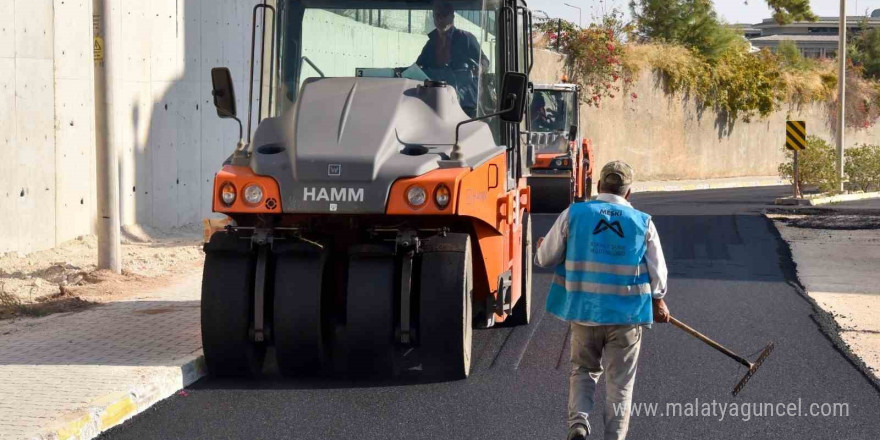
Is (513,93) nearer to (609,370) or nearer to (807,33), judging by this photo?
(609,370)

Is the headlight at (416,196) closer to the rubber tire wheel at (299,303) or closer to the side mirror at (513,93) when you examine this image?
the rubber tire wheel at (299,303)

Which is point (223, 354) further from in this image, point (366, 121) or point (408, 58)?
point (408, 58)

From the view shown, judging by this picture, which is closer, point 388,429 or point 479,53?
point 388,429

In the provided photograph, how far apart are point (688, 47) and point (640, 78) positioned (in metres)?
5.58

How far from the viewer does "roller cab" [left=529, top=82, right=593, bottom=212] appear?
20.7m

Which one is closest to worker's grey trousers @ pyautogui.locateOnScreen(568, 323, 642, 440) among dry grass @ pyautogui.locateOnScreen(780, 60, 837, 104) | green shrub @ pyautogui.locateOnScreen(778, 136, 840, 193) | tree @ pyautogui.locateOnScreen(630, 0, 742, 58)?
green shrub @ pyautogui.locateOnScreen(778, 136, 840, 193)

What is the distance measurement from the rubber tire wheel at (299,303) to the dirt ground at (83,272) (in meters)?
3.44

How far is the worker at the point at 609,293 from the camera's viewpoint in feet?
20.2

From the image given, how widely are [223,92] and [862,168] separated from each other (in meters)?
28.5

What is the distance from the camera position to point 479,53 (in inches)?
365

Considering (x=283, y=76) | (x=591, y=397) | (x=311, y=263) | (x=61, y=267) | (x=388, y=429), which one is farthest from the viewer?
(x=61, y=267)

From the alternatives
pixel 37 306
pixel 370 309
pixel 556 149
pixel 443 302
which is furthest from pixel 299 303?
pixel 556 149

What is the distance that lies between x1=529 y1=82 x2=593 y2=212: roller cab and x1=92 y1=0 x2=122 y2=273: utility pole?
358 inches

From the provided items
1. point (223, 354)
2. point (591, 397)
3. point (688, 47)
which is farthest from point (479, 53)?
point (688, 47)
